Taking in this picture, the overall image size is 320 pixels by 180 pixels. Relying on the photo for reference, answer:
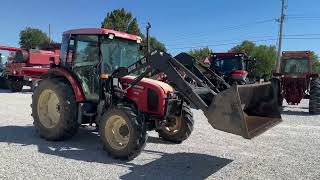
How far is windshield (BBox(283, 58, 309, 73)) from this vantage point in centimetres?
1756

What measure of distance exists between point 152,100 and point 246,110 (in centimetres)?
173

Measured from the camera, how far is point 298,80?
54.5 ft

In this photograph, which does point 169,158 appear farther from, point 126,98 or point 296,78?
point 296,78

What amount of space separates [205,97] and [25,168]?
10.3 ft

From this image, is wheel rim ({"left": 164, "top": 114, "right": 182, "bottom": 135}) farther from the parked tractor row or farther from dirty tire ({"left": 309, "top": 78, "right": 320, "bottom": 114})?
dirty tire ({"left": 309, "top": 78, "right": 320, "bottom": 114})

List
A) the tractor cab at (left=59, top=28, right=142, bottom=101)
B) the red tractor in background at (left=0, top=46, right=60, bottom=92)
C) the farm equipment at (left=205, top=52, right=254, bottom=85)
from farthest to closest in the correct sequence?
the red tractor in background at (left=0, top=46, right=60, bottom=92) < the farm equipment at (left=205, top=52, right=254, bottom=85) < the tractor cab at (left=59, top=28, right=142, bottom=101)

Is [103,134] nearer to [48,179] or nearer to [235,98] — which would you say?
[48,179]

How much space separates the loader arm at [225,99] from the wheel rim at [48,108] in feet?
5.60

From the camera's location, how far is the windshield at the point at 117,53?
8422 mm

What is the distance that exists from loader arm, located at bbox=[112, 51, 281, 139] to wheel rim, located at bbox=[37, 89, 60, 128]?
5.60 feet

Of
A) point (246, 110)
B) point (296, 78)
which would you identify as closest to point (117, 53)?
point (246, 110)

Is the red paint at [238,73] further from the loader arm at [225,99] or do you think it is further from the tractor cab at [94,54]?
the loader arm at [225,99]

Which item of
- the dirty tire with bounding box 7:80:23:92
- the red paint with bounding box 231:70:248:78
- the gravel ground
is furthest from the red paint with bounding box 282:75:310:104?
the dirty tire with bounding box 7:80:23:92

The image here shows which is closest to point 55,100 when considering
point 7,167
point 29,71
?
point 7,167
